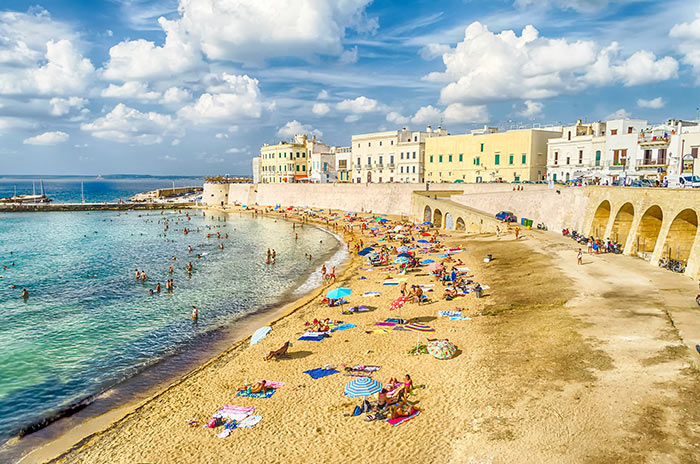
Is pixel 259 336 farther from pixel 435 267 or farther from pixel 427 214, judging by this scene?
pixel 427 214

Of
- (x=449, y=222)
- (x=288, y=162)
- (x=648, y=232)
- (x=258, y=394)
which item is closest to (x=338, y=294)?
(x=258, y=394)

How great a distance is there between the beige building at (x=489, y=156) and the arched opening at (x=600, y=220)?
20.4 meters

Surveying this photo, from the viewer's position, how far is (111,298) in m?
29.0

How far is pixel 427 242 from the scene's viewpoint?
39.8m

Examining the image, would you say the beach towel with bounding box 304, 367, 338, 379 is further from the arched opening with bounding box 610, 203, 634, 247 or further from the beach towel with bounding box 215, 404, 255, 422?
the arched opening with bounding box 610, 203, 634, 247

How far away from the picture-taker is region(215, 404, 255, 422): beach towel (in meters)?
13.4

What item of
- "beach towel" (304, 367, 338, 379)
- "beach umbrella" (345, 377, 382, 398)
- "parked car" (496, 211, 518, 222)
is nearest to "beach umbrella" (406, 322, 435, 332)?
"beach towel" (304, 367, 338, 379)

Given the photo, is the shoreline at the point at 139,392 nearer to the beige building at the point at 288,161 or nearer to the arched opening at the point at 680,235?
the arched opening at the point at 680,235

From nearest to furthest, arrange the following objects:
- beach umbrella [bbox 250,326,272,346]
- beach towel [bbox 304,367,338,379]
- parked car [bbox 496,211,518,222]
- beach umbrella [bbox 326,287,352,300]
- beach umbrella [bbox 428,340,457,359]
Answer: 1. beach towel [bbox 304,367,338,379]
2. beach umbrella [bbox 428,340,457,359]
3. beach umbrella [bbox 250,326,272,346]
4. beach umbrella [bbox 326,287,352,300]
5. parked car [bbox 496,211,518,222]

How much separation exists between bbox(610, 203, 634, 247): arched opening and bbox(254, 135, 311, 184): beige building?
216ft

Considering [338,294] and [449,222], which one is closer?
[338,294]

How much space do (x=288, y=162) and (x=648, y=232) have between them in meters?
73.5

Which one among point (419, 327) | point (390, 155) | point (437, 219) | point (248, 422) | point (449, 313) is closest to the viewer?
point (248, 422)

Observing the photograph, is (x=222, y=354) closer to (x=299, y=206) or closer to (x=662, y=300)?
(x=662, y=300)
